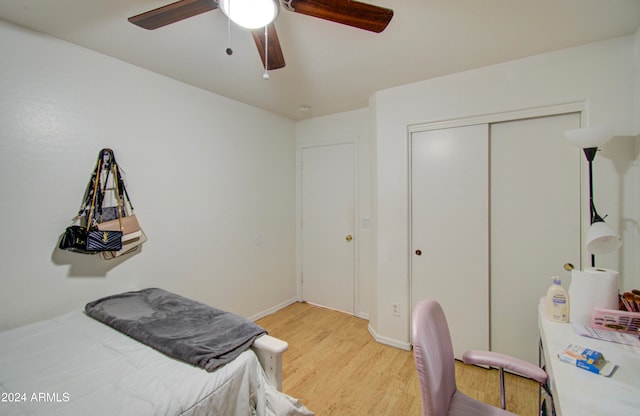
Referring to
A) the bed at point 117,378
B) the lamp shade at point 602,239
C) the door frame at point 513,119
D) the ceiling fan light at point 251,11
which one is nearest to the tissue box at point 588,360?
the lamp shade at point 602,239

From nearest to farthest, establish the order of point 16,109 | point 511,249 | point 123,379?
point 123,379 < point 16,109 < point 511,249

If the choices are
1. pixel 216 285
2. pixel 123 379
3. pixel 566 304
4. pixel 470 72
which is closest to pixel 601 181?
pixel 566 304

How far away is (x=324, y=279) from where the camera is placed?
355 cm

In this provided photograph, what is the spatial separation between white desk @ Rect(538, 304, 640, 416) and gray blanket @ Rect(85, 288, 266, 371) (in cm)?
130

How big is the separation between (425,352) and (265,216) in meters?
2.57

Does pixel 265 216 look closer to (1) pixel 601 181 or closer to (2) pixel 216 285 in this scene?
(2) pixel 216 285

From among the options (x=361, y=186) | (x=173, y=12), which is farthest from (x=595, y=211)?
(x=173, y=12)

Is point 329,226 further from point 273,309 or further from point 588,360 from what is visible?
point 588,360

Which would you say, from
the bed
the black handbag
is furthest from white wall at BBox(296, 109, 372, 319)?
the black handbag

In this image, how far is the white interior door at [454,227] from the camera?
226cm

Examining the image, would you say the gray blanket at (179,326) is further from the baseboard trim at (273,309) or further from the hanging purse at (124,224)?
the baseboard trim at (273,309)

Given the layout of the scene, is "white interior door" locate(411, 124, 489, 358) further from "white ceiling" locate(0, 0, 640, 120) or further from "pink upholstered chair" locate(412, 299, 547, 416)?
"pink upholstered chair" locate(412, 299, 547, 416)

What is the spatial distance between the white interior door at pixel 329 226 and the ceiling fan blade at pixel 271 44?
1825 millimetres

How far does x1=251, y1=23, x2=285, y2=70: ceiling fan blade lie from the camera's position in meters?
1.35
